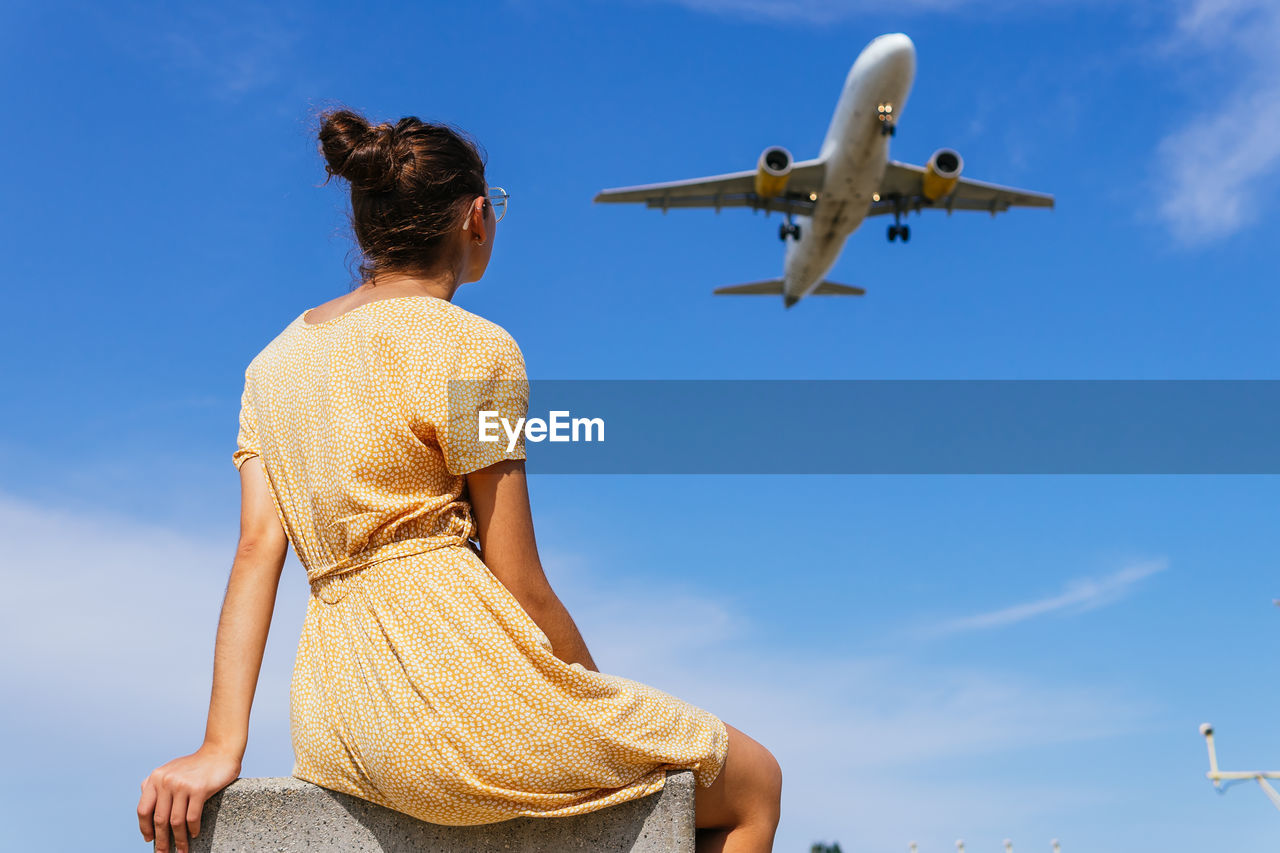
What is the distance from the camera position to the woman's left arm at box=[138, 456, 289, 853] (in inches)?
77.2

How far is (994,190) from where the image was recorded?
93.3 feet

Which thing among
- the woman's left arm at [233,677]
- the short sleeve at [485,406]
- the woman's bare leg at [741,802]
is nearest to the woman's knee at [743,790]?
the woman's bare leg at [741,802]

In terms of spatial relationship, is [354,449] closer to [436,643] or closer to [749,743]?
[436,643]

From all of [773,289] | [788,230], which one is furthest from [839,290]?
[788,230]

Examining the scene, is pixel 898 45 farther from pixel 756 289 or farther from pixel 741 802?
pixel 741 802

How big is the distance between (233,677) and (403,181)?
1.08 m

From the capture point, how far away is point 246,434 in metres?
2.36

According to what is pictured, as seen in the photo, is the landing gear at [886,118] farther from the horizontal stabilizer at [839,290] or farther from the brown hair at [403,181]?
the brown hair at [403,181]

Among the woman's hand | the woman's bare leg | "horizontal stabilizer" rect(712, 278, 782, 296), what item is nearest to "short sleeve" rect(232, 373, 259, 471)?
the woman's hand

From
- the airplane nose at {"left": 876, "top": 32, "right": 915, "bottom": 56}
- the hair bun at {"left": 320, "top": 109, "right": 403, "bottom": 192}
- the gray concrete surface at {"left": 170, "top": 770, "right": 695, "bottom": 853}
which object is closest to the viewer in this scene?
the gray concrete surface at {"left": 170, "top": 770, "right": 695, "bottom": 853}

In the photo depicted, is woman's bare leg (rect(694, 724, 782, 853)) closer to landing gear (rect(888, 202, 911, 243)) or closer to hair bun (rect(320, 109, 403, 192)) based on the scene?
hair bun (rect(320, 109, 403, 192))

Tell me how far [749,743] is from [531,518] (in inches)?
27.0

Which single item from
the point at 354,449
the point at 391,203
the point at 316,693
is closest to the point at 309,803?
the point at 316,693

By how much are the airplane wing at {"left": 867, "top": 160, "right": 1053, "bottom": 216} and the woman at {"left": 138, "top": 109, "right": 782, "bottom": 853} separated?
25915mm
